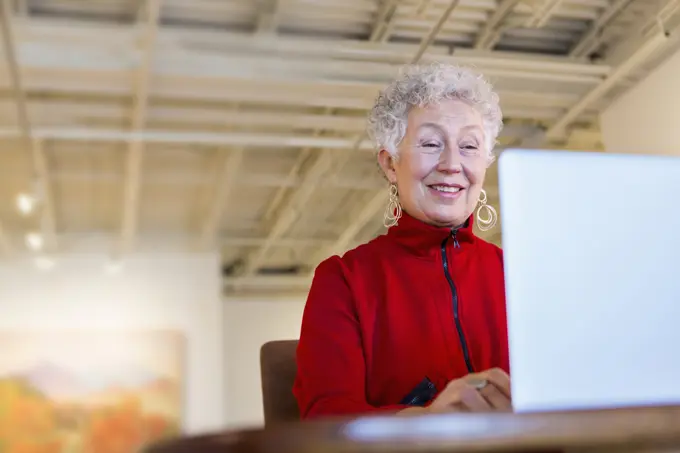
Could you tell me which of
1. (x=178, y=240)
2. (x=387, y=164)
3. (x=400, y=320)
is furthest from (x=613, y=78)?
(x=178, y=240)

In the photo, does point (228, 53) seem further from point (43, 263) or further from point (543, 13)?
point (43, 263)

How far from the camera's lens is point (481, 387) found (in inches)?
44.2

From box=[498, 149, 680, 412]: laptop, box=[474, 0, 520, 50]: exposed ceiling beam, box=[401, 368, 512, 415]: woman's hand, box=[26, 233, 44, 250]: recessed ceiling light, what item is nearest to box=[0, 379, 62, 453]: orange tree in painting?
box=[26, 233, 44, 250]: recessed ceiling light

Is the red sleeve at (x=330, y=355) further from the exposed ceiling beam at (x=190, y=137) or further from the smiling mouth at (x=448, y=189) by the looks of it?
the exposed ceiling beam at (x=190, y=137)

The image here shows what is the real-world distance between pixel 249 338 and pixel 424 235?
7.90 meters

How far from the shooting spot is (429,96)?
1.75 metres

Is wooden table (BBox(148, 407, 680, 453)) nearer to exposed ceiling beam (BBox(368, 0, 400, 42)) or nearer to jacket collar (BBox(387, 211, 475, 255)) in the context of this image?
jacket collar (BBox(387, 211, 475, 255))

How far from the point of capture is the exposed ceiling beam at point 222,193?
20.8 ft

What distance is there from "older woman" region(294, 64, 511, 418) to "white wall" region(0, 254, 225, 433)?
620 centimetres

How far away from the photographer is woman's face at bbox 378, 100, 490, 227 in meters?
1.73

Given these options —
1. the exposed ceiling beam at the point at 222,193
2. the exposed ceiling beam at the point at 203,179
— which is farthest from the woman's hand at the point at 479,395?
the exposed ceiling beam at the point at 203,179

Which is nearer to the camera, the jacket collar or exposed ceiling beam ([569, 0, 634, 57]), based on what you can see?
the jacket collar

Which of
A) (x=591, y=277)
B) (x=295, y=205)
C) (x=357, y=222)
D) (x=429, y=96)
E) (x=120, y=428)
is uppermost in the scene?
(x=295, y=205)

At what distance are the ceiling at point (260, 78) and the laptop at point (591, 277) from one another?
3.65 metres
